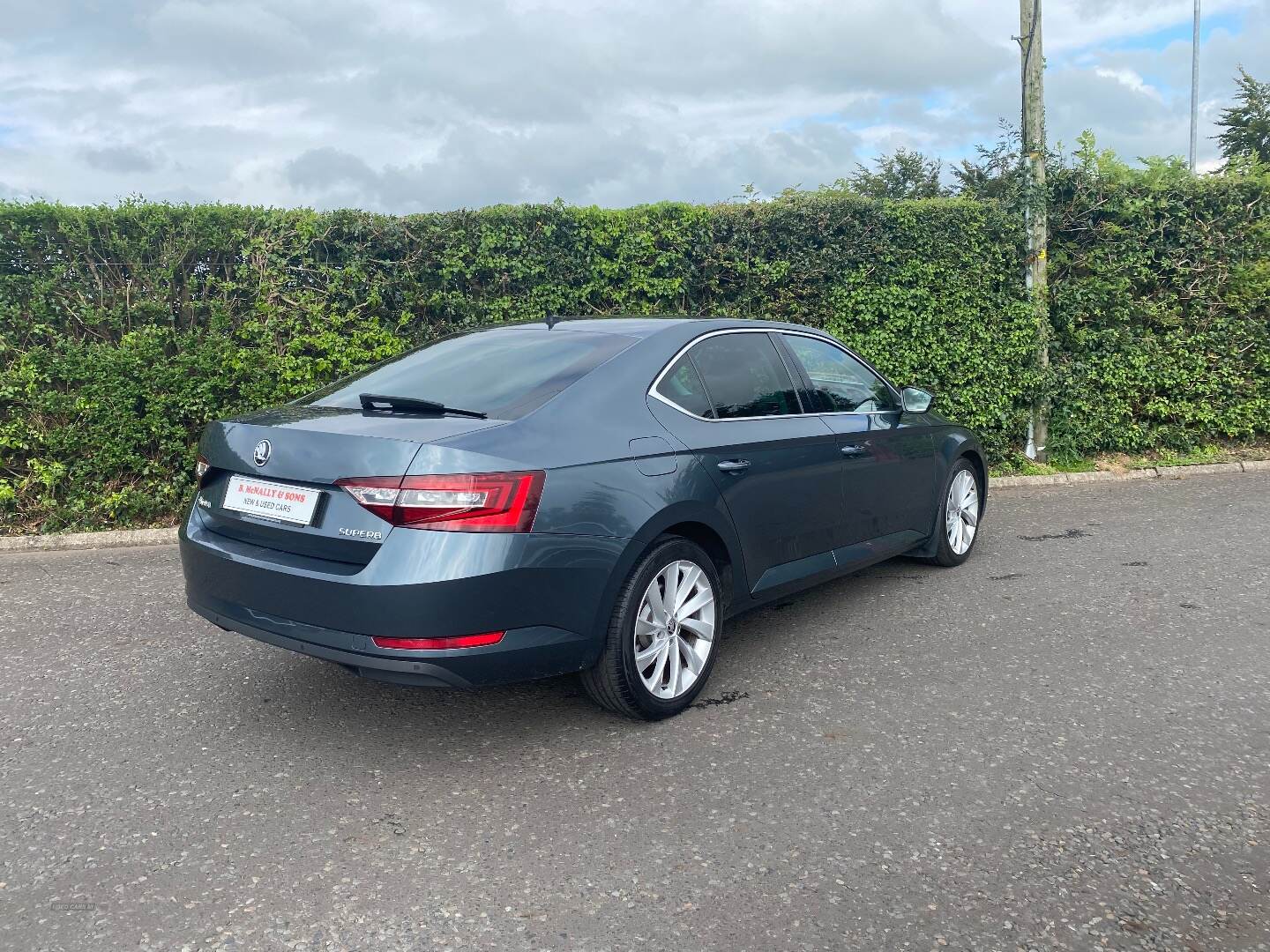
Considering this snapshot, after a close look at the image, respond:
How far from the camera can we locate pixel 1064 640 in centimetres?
482

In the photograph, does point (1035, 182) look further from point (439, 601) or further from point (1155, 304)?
point (439, 601)

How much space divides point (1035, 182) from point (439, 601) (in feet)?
28.4

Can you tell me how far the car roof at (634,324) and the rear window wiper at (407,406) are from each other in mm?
934

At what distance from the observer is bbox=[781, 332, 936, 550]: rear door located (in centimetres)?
498

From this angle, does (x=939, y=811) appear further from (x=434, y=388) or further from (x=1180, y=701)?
(x=434, y=388)

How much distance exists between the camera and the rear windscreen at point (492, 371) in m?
3.68

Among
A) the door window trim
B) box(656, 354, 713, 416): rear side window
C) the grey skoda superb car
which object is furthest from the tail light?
the door window trim

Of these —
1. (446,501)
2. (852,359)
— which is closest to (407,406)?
(446,501)

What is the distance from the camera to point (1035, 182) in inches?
384

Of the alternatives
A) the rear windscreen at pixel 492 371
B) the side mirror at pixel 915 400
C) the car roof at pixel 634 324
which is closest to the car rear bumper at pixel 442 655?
the rear windscreen at pixel 492 371

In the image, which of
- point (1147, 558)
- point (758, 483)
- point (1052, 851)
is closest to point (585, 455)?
point (758, 483)

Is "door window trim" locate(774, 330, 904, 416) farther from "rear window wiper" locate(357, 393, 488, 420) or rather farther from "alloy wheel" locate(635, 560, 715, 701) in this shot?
"rear window wiper" locate(357, 393, 488, 420)

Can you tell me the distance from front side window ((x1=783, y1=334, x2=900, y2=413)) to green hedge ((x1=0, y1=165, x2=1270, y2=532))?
3.15 m

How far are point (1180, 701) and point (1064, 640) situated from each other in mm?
804
